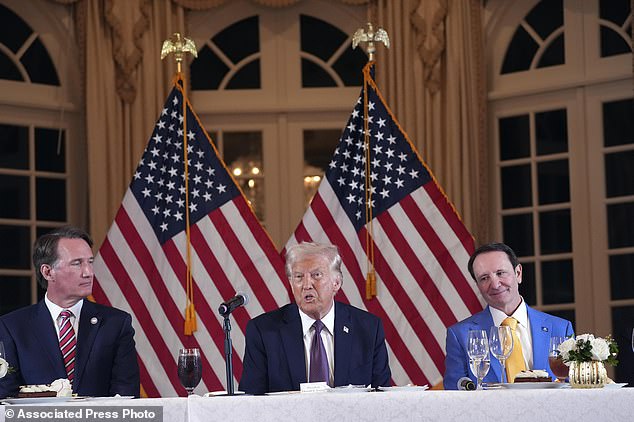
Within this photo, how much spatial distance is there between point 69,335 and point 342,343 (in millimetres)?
1096

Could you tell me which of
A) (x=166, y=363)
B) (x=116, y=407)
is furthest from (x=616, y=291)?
(x=116, y=407)

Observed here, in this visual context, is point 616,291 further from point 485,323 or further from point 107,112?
point 107,112

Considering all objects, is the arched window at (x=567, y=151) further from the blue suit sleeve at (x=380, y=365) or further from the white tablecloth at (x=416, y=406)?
the white tablecloth at (x=416, y=406)

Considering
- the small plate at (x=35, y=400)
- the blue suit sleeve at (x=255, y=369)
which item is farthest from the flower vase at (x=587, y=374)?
the small plate at (x=35, y=400)

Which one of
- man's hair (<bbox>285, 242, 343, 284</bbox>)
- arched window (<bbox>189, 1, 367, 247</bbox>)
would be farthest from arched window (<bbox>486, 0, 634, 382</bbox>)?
man's hair (<bbox>285, 242, 343, 284</bbox>)

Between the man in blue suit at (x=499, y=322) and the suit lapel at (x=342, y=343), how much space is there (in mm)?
417

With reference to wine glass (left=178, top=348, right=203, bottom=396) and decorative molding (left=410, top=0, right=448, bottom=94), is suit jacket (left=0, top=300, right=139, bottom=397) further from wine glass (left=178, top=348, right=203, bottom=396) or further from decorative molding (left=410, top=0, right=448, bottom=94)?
decorative molding (left=410, top=0, right=448, bottom=94)

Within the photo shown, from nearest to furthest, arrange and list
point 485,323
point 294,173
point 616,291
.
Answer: point 485,323
point 616,291
point 294,173

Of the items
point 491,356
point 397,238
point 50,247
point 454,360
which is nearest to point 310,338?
point 454,360

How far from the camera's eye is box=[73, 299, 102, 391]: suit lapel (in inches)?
189

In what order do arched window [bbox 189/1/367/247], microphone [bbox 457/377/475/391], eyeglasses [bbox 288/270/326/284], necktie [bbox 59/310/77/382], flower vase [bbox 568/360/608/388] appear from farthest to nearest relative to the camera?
1. arched window [bbox 189/1/367/247]
2. necktie [bbox 59/310/77/382]
3. eyeglasses [bbox 288/270/326/284]
4. microphone [bbox 457/377/475/391]
5. flower vase [bbox 568/360/608/388]

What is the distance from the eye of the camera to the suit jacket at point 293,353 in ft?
15.1

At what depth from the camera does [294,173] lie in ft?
25.7

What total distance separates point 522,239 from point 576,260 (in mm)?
389
